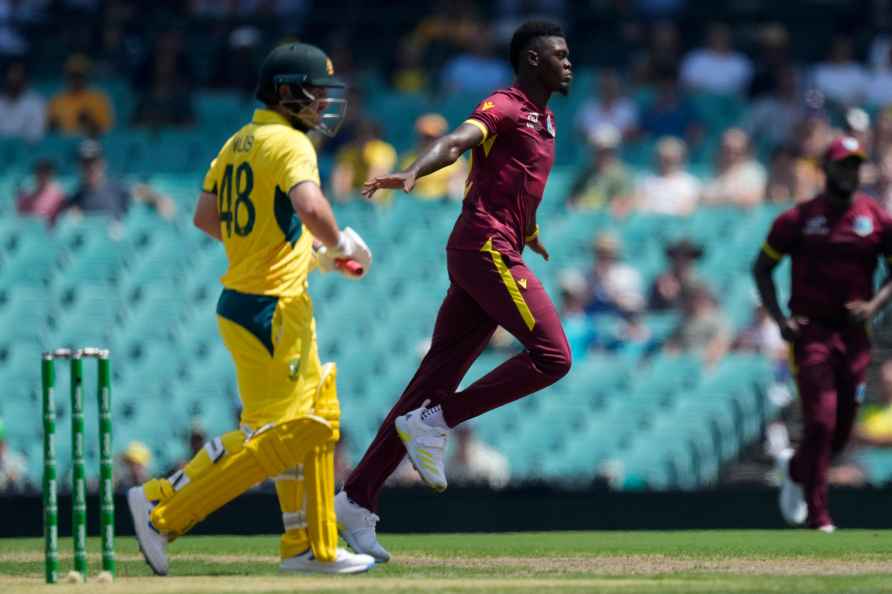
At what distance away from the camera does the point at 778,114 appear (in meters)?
15.6

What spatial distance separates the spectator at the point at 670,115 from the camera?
1590 cm

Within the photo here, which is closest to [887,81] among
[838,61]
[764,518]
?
[838,61]

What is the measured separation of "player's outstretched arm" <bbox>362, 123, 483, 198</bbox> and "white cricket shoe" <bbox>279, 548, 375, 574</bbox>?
1.36 metres

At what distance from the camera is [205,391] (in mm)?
13797

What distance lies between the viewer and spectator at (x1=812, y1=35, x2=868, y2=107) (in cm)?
1579

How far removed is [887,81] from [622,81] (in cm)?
233

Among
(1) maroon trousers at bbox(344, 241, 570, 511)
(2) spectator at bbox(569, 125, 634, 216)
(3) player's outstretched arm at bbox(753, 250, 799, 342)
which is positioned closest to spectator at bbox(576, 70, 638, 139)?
(2) spectator at bbox(569, 125, 634, 216)

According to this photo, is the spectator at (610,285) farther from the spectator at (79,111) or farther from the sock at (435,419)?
the sock at (435,419)

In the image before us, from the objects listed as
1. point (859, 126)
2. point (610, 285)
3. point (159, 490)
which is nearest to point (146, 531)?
point (159, 490)

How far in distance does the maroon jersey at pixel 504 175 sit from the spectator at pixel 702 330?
17.2 feet

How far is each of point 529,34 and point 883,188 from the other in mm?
6210

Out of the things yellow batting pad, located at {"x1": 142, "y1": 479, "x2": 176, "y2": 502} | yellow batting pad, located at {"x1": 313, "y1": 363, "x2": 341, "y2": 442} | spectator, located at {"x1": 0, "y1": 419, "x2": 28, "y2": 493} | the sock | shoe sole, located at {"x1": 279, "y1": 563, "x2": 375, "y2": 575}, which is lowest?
spectator, located at {"x1": 0, "y1": 419, "x2": 28, "y2": 493}

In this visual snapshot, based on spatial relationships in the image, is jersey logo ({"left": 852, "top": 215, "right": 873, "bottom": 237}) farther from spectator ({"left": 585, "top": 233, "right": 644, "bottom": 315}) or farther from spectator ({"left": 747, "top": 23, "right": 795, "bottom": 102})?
spectator ({"left": 747, "top": 23, "right": 795, "bottom": 102})

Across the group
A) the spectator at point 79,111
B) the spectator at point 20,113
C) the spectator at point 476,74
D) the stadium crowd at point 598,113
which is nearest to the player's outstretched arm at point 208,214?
the stadium crowd at point 598,113
